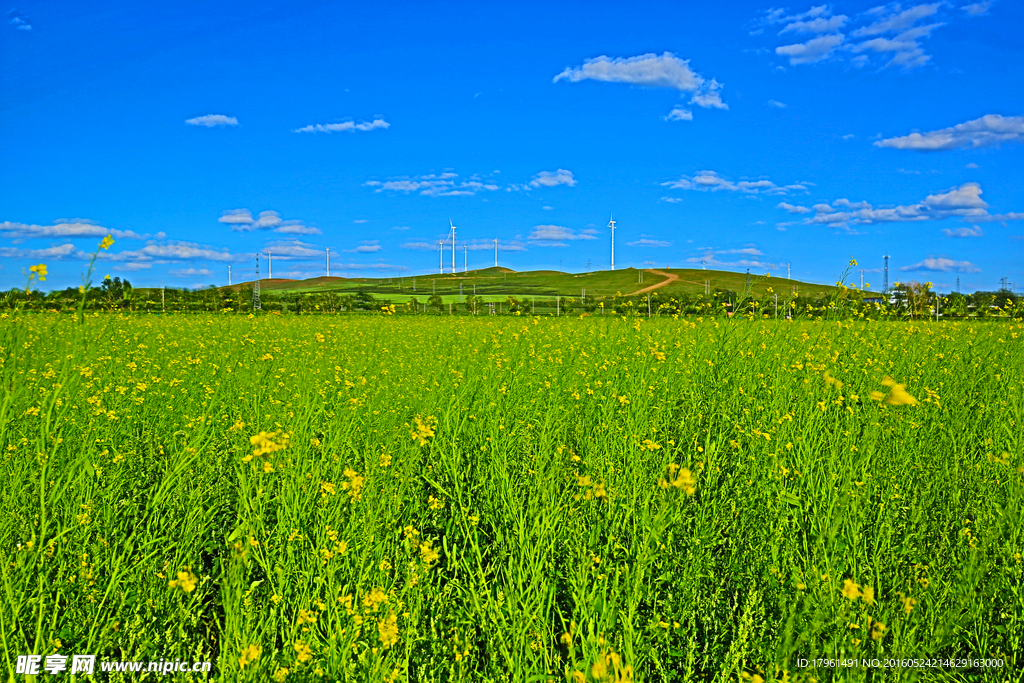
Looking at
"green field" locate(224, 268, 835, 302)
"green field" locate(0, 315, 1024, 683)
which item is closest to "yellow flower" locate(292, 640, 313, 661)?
"green field" locate(0, 315, 1024, 683)

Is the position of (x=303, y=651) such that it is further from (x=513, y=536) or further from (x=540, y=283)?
(x=540, y=283)

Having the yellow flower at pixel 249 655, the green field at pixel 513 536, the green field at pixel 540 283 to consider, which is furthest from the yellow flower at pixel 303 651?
the green field at pixel 540 283

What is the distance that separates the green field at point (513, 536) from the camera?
1684 millimetres

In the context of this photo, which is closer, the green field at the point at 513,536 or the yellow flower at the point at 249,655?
the yellow flower at the point at 249,655

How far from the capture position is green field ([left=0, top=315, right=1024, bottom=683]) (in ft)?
5.52

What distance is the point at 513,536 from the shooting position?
89.7 inches

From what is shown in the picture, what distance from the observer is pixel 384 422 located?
12.4 ft

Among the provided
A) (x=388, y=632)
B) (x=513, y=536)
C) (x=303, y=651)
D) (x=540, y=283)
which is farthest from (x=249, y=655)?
(x=540, y=283)

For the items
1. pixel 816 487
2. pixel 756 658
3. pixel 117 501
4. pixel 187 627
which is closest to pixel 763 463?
pixel 816 487

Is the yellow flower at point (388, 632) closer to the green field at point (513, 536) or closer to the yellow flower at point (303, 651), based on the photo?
the green field at point (513, 536)

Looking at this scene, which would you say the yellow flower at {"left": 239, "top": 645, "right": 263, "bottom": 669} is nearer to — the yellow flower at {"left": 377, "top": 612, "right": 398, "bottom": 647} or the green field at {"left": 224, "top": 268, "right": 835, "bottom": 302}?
the yellow flower at {"left": 377, "top": 612, "right": 398, "bottom": 647}

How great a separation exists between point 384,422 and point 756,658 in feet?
8.92

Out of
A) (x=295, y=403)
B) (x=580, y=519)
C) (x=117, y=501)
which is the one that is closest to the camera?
(x=580, y=519)

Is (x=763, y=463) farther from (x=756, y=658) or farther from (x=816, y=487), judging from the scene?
(x=756, y=658)
